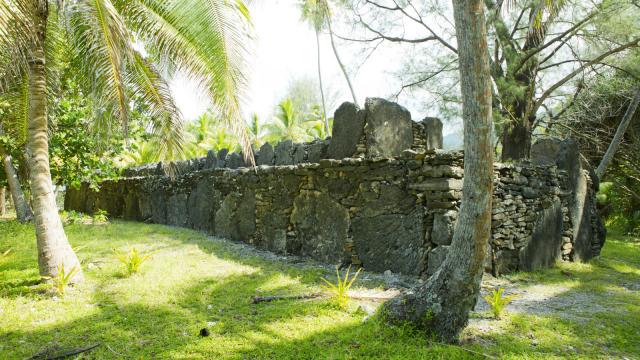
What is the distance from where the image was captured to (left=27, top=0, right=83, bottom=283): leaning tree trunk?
461 cm

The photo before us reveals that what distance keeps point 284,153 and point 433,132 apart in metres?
2.52

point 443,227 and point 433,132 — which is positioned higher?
point 433,132

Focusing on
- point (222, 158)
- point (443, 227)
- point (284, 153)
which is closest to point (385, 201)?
point (443, 227)

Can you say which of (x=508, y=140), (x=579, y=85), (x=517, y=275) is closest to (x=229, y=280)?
(x=517, y=275)

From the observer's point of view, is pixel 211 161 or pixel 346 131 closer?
pixel 346 131

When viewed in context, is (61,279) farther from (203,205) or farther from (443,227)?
(203,205)

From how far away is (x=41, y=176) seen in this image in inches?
183

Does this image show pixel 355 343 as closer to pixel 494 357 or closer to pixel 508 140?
pixel 494 357

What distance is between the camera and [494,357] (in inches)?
124

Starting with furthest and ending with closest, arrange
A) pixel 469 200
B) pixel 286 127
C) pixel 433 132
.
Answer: pixel 286 127 < pixel 433 132 < pixel 469 200

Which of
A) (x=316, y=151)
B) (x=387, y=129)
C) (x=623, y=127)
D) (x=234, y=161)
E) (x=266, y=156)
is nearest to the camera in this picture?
(x=387, y=129)

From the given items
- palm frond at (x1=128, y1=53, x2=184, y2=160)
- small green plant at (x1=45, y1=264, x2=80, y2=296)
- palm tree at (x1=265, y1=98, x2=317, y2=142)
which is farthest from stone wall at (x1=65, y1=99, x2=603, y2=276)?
palm tree at (x1=265, y1=98, x2=317, y2=142)

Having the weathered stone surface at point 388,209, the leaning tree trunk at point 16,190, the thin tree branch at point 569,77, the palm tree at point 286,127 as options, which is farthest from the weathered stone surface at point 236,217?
the palm tree at point 286,127

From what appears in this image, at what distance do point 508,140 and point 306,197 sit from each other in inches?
239
